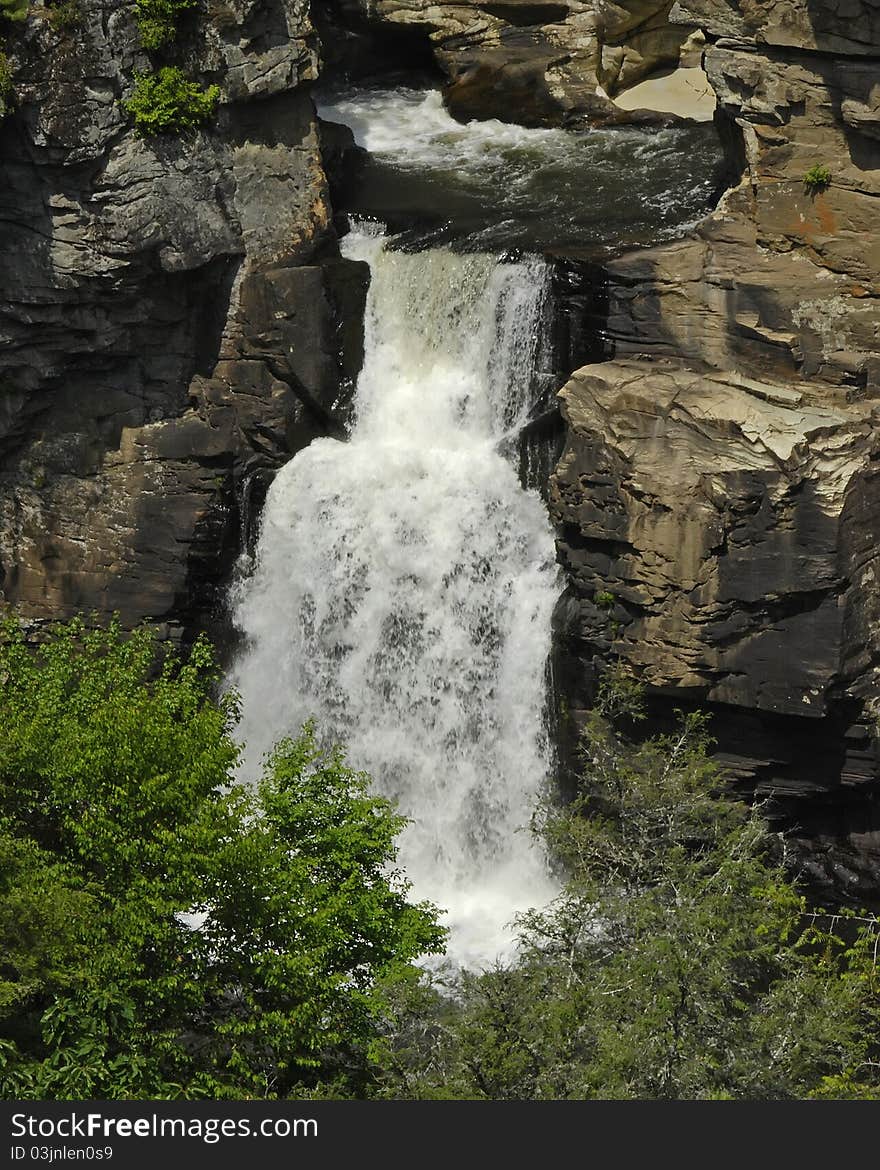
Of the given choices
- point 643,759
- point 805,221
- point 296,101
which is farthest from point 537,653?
point 296,101

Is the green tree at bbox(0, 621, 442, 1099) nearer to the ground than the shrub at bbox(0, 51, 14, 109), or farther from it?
nearer to the ground

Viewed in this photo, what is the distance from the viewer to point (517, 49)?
52750 millimetres

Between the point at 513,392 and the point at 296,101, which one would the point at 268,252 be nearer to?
the point at 296,101

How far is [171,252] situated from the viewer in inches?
1745

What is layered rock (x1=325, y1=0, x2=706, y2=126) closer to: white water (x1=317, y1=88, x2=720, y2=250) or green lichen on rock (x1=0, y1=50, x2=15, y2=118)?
white water (x1=317, y1=88, x2=720, y2=250)

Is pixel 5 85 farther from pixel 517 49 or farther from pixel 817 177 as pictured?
pixel 817 177

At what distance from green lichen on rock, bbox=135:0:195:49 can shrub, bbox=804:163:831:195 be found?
1311 centimetres

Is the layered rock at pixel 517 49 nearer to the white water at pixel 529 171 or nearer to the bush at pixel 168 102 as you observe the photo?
the white water at pixel 529 171

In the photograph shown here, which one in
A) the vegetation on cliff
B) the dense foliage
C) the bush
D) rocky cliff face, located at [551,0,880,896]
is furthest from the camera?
the bush

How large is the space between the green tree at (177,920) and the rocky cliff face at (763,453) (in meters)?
7.56

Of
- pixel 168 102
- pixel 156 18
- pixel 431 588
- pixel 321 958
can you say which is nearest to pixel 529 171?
pixel 168 102

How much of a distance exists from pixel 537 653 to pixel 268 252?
424 inches

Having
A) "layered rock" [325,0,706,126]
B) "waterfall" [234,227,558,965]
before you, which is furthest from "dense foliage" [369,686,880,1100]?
"layered rock" [325,0,706,126]

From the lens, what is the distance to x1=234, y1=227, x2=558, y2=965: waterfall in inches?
1694
